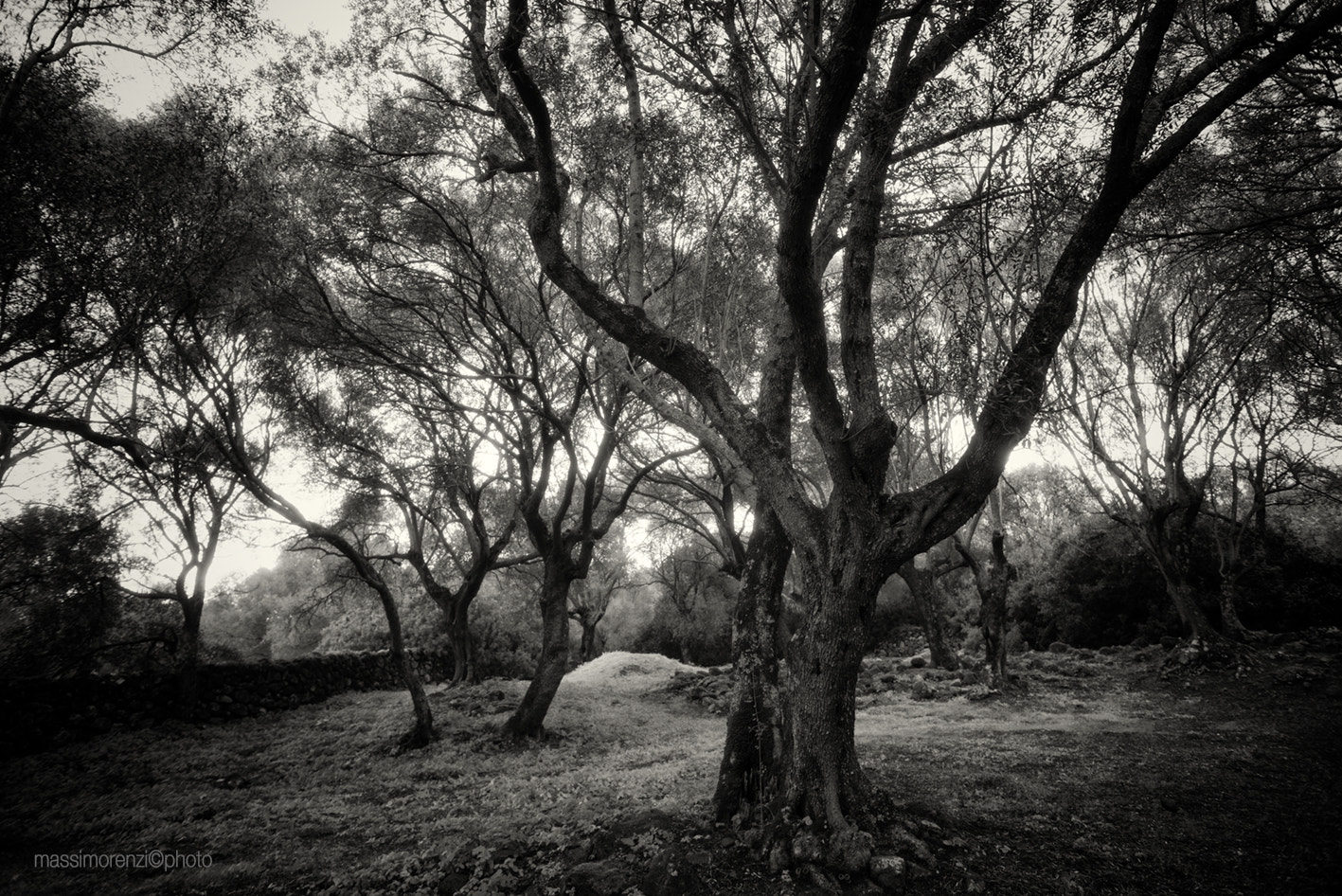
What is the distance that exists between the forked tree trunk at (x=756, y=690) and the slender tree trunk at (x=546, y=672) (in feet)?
20.3

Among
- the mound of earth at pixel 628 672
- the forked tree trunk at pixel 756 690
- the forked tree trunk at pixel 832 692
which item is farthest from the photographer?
the mound of earth at pixel 628 672

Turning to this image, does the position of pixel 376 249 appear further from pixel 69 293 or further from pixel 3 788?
pixel 3 788

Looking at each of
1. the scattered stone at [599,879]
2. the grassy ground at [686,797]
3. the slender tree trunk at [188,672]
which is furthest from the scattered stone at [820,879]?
the slender tree trunk at [188,672]

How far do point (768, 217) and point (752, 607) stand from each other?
6611 millimetres

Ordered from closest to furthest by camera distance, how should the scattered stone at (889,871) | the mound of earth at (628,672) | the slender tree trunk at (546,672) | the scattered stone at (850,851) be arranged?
the scattered stone at (889,871) → the scattered stone at (850,851) → the slender tree trunk at (546,672) → the mound of earth at (628,672)

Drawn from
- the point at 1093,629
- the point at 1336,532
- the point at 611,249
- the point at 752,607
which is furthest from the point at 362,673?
the point at 1336,532

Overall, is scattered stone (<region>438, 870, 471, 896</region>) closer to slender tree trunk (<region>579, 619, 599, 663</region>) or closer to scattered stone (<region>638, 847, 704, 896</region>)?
scattered stone (<region>638, 847, 704, 896</region>)

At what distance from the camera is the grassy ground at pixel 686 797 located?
4.34 m

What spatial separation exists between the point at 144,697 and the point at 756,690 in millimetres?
14973

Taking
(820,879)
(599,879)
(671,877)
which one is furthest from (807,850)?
(599,879)

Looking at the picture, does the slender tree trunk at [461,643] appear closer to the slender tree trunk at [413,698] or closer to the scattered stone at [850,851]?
the slender tree trunk at [413,698]

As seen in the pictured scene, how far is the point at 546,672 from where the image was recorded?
38.1ft

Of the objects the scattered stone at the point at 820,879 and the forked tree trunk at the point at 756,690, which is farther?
the forked tree trunk at the point at 756,690

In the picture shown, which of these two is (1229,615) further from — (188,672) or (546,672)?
(188,672)
